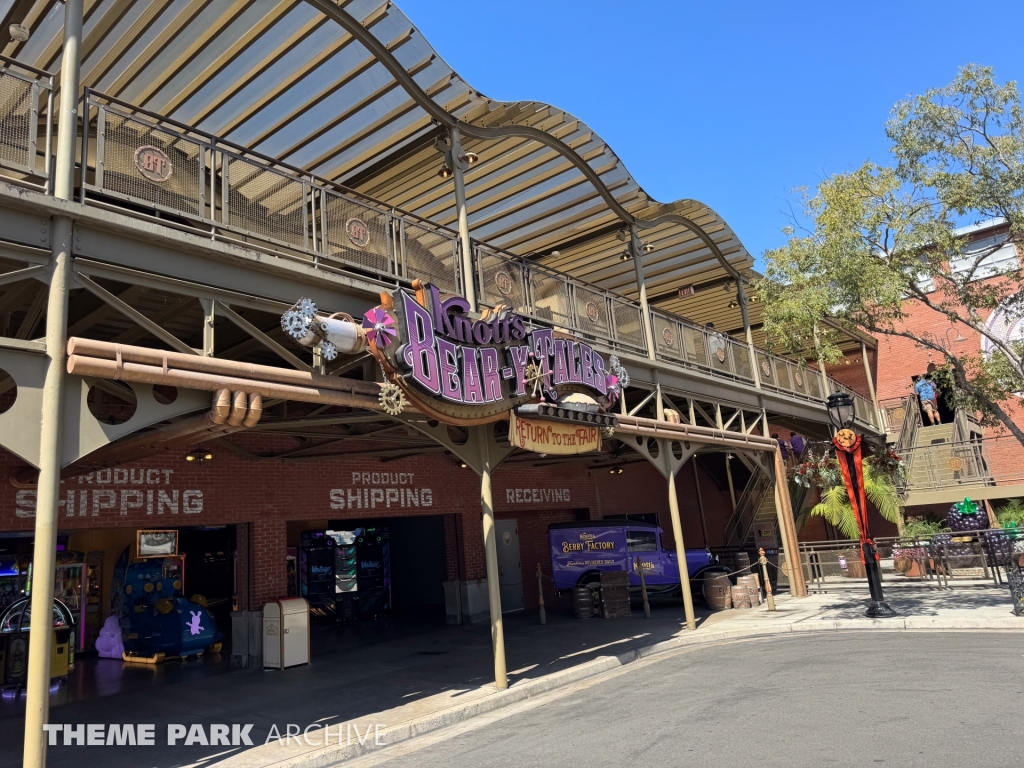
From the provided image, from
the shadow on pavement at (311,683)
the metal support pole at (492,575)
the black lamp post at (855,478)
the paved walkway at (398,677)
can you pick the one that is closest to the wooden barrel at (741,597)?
the paved walkway at (398,677)

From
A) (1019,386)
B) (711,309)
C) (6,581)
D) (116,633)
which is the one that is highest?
(711,309)

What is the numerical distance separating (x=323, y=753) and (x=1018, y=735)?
6.21 metres

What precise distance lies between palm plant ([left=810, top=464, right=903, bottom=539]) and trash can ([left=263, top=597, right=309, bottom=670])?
15295mm

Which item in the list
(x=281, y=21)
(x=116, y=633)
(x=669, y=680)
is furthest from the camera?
(x=116, y=633)

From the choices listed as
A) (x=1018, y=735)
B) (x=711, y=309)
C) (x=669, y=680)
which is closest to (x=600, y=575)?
(x=669, y=680)

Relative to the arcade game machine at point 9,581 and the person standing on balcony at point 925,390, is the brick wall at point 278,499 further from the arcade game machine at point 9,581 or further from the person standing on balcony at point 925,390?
the person standing on balcony at point 925,390

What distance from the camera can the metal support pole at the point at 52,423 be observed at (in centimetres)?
528

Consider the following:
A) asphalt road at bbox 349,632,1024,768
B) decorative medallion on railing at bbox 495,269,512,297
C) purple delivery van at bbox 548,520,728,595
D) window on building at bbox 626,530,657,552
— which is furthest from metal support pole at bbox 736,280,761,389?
decorative medallion on railing at bbox 495,269,512,297

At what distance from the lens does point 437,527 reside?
17875mm

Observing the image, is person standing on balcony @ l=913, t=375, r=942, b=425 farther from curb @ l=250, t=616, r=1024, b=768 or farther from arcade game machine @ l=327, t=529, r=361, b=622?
arcade game machine @ l=327, t=529, r=361, b=622

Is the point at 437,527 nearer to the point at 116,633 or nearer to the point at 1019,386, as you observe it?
the point at 116,633

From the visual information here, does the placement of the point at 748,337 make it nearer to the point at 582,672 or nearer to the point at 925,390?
the point at 582,672

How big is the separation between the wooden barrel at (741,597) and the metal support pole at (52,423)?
14.3 metres

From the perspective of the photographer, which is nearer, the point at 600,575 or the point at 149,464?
the point at 149,464
